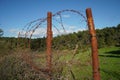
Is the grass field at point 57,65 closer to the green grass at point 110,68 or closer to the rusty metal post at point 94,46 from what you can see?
the rusty metal post at point 94,46

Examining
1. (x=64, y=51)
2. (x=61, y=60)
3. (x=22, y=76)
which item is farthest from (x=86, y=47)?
(x=22, y=76)

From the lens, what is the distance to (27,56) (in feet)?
16.4

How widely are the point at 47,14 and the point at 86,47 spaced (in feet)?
4.49

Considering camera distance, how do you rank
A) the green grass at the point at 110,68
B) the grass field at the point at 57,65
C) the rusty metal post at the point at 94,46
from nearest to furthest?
the rusty metal post at the point at 94,46
the grass field at the point at 57,65
the green grass at the point at 110,68

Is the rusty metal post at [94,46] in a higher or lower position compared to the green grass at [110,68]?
higher

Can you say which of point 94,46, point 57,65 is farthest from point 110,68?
point 94,46

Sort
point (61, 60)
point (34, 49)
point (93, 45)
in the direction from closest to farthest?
point (93, 45)
point (61, 60)
point (34, 49)

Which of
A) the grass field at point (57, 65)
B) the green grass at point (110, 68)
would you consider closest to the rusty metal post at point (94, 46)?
the grass field at point (57, 65)

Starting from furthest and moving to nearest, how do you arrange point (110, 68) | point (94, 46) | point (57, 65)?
point (110, 68)
point (57, 65)
point (94, 46)

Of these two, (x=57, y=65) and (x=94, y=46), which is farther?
(x=57, y=65)

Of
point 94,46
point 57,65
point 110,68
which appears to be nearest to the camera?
point 94,46

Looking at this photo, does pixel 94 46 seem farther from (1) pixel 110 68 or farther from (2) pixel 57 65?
(1) pixel 110 68

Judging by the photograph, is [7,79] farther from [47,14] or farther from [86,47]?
[86,47]

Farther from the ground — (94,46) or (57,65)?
(94,46)
